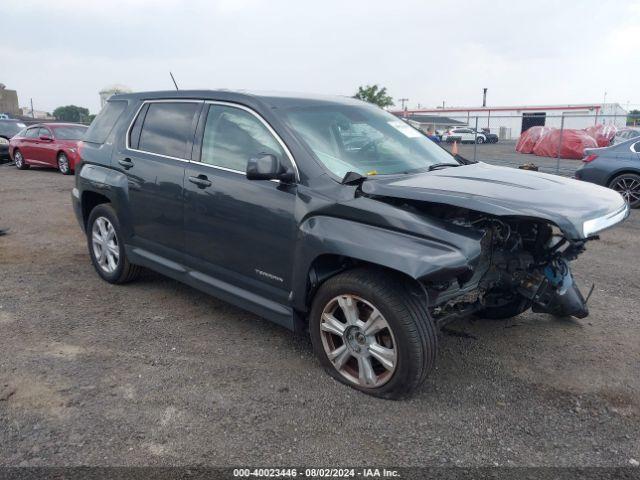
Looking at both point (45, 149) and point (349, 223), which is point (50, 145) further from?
point (349, 223)

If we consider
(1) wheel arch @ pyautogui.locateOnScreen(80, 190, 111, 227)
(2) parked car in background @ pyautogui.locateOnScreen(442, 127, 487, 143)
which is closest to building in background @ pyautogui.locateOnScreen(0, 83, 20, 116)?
(2) parked car in background @ pyautogui.locateOnScreen(442, 127, 487, 143)

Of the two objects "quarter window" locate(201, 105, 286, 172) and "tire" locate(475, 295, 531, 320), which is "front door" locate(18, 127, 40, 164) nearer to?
"quarter window" locate(201, 105, 286, 172)

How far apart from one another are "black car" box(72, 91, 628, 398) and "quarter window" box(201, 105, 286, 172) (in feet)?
0.04

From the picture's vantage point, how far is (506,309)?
4309 millimetres

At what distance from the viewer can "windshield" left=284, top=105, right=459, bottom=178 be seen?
11.8 ft

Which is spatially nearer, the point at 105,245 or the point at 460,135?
the point at 105,245

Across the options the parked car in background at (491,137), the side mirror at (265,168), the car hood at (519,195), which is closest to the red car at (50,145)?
the side mirror at (265,168)

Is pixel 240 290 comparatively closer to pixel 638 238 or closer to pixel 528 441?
pixel 528 441

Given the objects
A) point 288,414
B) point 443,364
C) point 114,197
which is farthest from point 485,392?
point 114,197

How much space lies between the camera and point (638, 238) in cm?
752

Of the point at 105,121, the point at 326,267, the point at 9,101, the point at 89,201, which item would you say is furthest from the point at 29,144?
the point at 9,101

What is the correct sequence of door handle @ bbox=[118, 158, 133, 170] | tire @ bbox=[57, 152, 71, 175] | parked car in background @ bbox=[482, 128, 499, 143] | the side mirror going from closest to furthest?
the side mirror, door handle @ bbox=[118, 158, 133, 170], tire @ bbox=[57, 152, 71, 175], parked car in background @ bbox=[482, 128, 499, 143]

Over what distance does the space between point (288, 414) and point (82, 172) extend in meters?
3.51

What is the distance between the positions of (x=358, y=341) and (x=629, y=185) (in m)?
8.57
